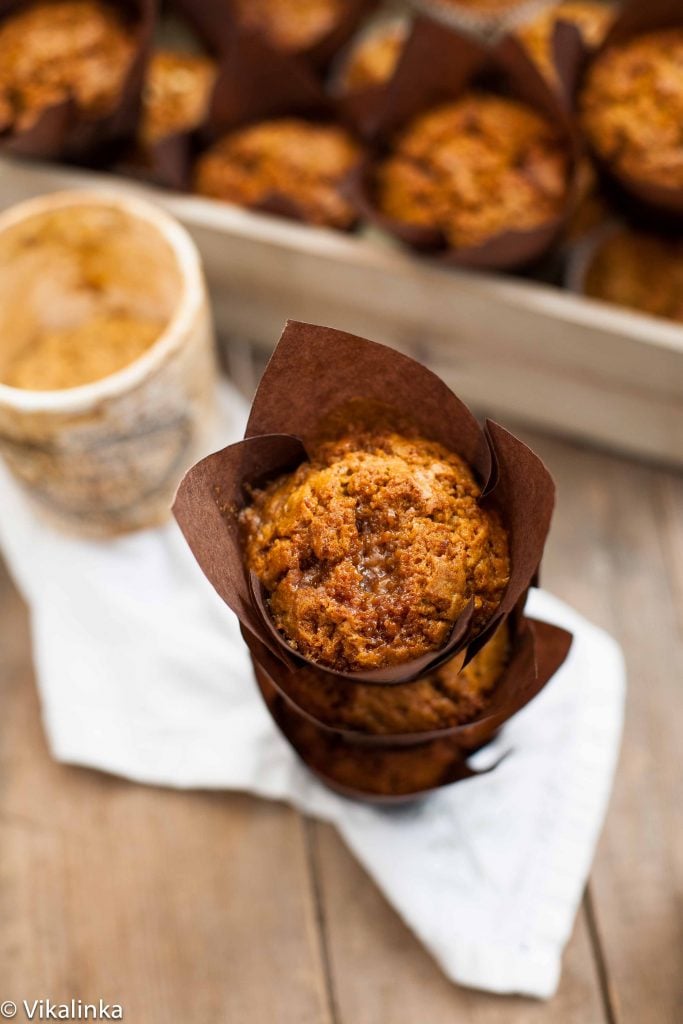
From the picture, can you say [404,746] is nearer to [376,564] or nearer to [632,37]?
[376,564]

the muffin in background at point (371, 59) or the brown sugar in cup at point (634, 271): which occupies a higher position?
the muffin in background at point (371, 59)

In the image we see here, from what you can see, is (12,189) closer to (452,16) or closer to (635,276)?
(452,16)

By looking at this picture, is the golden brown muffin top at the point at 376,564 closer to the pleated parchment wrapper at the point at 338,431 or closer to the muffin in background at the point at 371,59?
the pleated parchment wrapper at the point at 338,431

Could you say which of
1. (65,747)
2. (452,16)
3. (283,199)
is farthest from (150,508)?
(452,16)

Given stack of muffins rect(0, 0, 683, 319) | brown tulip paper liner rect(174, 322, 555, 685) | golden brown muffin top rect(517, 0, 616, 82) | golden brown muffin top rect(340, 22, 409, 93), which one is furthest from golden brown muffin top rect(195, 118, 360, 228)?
brown tulip paper liner rect(174, 322, 555, 685)

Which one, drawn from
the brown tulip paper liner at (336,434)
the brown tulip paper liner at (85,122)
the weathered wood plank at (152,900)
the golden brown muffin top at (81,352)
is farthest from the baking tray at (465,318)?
the weathered wood plank at (152,900)

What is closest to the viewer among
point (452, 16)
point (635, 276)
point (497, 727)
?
point (497, 727)

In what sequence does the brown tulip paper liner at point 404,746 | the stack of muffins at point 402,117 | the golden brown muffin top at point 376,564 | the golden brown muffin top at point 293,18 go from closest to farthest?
1. the golden brown muffin top at point 376,564
2. the brown tulip paper liner at point 404,746
3. the stack of muffins at point 402,117
4. the golden brown muffin top at point 293,18
